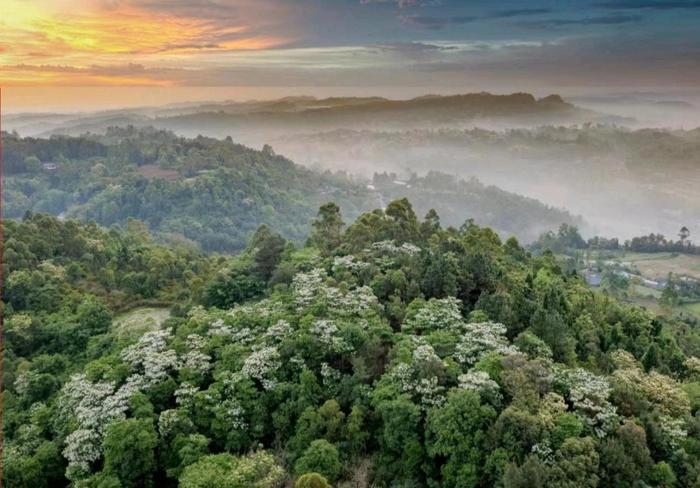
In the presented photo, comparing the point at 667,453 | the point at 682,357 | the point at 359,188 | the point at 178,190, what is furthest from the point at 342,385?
the point at 359,188

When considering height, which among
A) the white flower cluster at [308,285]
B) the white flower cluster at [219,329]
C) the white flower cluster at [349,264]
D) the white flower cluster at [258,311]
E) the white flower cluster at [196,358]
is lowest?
the white flower cluster at [196,358]

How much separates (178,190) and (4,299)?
4971cm

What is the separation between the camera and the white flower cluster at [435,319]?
1652cm

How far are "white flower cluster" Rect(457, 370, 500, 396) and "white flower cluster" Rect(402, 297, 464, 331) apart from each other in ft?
8.82

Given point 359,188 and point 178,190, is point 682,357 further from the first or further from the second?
point 359,188

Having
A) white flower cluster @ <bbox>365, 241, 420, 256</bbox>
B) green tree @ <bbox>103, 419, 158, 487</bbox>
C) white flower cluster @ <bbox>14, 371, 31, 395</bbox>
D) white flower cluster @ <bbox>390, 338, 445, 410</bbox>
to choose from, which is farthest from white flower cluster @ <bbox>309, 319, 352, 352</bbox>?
white flower cluster @ <bbox>14, 371, 31, 395</bbox>

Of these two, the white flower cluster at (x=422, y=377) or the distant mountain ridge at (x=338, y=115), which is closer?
the white flower cluster at (x=422, y=377)

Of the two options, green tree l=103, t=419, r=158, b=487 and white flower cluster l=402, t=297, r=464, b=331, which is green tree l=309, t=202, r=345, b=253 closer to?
white flower cluster l=402, t=297, r=464, b=331

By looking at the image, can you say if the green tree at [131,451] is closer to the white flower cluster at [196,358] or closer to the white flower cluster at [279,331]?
the white flower cluster at [196,358]

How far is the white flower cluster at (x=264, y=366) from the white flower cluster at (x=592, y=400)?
6.96m

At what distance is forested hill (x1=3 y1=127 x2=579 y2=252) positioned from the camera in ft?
231

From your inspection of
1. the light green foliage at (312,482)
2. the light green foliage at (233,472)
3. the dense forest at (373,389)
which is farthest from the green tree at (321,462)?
the light green foliage at (312,482)

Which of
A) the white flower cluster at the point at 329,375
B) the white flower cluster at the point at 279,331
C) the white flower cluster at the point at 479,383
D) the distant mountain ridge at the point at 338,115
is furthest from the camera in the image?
the distant mountain ridge at the point at 338,115

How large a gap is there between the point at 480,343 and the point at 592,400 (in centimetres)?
303
